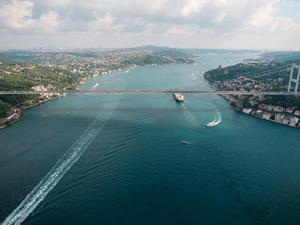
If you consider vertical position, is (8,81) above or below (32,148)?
above

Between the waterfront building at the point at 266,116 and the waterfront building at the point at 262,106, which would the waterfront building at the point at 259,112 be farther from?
the waterfront building at the point at 262,106

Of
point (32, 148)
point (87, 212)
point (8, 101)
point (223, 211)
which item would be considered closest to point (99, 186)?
point (87, 212)

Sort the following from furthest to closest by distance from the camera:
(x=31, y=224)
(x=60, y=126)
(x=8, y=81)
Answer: (x=8, y=81), (x=60, y=126), (x=31, y=224)

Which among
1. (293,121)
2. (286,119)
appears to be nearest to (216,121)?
(286,119)

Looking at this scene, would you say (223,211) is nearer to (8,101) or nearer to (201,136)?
(201,136)

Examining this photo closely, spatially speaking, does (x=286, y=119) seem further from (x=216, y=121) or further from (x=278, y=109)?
(x=216, y=121)

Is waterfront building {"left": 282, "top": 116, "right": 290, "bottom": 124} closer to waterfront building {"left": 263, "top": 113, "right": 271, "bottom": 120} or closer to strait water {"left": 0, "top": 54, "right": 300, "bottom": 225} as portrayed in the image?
strait water {"left": 0, "top": 54, "right": 300, "bottom": 225}

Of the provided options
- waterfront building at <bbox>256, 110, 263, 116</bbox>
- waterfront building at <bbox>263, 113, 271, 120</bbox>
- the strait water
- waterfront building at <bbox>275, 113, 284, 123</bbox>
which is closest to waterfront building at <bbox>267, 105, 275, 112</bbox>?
waterfront building at <bbox>256, 110, 263, 116</bbox>
